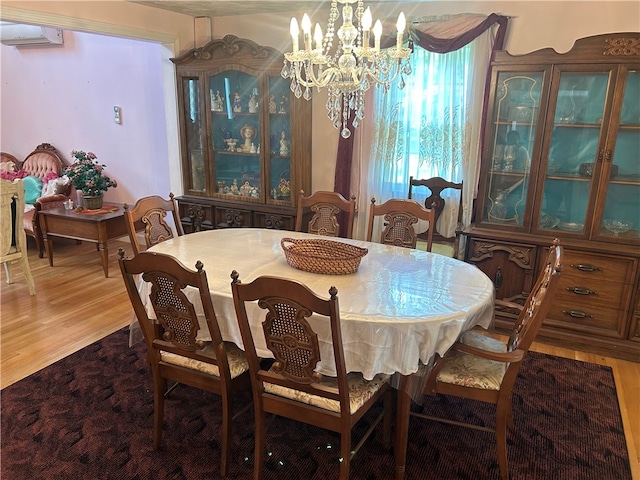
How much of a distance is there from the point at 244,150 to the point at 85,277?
188cm

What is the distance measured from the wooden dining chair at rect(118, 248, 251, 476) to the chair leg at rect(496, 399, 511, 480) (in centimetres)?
109

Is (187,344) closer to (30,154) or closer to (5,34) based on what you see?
(30,154)

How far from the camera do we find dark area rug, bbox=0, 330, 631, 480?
82.9 inches

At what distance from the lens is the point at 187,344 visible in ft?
6.64

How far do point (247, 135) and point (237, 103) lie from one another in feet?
0.93

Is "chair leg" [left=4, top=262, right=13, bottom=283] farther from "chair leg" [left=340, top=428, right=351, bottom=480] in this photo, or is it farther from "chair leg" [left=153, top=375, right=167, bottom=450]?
"chair leg" [left=340, top=428, right=351, bottom=480]

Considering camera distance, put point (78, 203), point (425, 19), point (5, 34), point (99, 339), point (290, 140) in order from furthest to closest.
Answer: point (5, 34), point (78, 203), point (290, 140), point (425, 19), point (99, 339)

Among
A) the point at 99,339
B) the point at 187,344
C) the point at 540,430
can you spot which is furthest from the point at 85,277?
the point at 540,430

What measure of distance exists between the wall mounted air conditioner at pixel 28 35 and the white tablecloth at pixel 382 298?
3.92 m

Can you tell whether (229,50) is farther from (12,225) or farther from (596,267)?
(596,267)

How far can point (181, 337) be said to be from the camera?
2021 mm

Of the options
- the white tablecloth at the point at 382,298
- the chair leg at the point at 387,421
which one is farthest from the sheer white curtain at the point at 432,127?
the chair leg at the point at 387,421

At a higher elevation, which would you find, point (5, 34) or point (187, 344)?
point (5, 34)

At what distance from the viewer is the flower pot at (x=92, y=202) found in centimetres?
456
